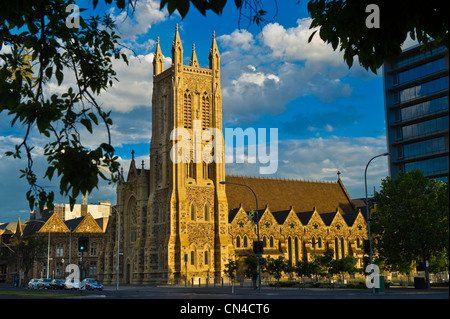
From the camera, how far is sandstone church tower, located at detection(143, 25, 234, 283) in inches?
2773

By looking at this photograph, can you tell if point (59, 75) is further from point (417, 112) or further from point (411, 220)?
point (417, 112)

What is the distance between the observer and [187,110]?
249 feet

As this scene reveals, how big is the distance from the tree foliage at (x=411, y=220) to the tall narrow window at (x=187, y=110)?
103ft

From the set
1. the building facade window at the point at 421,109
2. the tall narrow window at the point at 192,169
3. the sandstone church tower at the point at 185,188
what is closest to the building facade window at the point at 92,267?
the sandstone church tower at the point at 185,188

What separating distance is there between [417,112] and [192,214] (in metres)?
37.7

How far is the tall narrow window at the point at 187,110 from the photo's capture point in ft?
247

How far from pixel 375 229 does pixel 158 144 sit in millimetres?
36643

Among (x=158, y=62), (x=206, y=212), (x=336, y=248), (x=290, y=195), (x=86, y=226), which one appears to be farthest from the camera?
(x=86, y=226)

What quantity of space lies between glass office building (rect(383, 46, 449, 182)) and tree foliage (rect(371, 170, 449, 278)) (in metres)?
27.0

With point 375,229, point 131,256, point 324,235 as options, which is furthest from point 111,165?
point 324,235

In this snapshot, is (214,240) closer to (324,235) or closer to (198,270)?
(198,270)

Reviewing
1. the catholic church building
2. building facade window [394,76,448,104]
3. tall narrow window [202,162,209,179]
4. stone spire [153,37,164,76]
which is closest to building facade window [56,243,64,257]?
the catholic church building

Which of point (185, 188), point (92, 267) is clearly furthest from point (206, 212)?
point (92, 267)

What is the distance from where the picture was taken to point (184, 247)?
69750 mm
